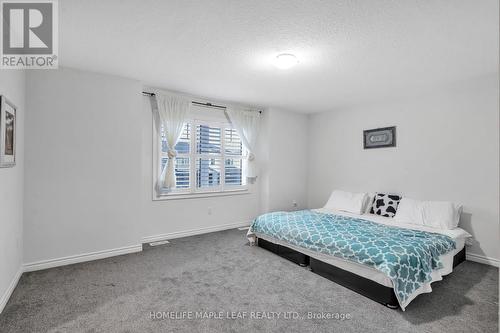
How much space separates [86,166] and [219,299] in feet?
7.73

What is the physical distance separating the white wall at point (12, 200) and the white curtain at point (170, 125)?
1.67 m

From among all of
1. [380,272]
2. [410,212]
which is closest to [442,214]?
[410,212]

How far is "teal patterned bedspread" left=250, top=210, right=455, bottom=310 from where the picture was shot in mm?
2291

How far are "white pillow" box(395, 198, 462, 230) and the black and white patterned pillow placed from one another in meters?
0.20

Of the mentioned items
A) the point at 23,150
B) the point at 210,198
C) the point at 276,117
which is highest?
the point at 276,117

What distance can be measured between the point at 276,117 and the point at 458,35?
10.7ft

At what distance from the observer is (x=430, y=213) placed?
3514 millimetres

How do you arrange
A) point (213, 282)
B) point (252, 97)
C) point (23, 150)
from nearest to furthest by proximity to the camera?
point (213, 282) < point (23, 150) < point (252, 97)

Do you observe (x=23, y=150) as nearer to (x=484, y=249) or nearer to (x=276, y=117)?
(x=276, y=117)

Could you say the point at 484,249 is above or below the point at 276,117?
below

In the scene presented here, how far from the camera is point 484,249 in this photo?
337 cm

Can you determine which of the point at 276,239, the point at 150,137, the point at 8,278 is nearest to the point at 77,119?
the point at 150,137

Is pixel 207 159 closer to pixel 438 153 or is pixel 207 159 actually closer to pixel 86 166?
pixel 86 166

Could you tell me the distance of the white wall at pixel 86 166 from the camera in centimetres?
297
